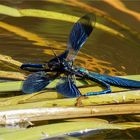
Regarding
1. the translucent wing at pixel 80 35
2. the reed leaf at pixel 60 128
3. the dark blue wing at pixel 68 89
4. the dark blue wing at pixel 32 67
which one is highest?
the translucent wing at pixel 80 35

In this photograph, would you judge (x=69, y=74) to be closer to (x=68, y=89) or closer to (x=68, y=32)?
(x=68, y=89)

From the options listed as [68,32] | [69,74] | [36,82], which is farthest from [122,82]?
[68,32]

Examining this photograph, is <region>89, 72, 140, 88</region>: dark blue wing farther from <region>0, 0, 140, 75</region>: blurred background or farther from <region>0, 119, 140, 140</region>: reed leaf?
<region>0, 0, 140, 75</region>: blurred background

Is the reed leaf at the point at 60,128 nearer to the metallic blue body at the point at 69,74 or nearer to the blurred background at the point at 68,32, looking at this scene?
the metallic blue body at the point at 69,74

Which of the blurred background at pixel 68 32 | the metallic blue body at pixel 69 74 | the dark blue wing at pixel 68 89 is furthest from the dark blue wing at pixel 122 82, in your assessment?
the blurred background at pixel 68 32

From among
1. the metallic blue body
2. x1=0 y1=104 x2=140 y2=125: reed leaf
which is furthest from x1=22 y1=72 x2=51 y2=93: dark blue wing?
x1=0 y1=104 x2=140 y2=125: reed leaf

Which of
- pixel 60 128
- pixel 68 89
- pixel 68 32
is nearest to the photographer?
pixel 60 128
